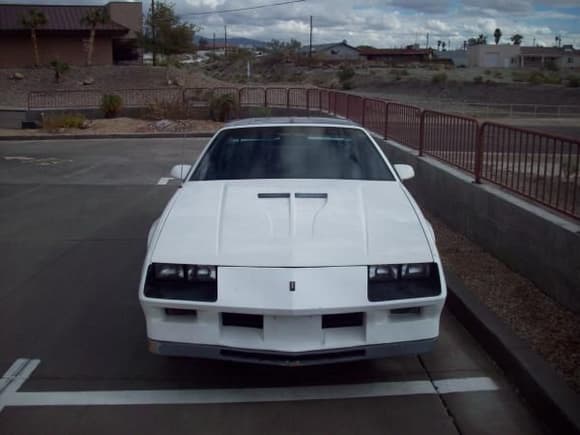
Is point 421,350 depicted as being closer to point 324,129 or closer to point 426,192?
point 324,129

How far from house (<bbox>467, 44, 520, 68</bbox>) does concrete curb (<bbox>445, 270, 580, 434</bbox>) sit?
303 ft

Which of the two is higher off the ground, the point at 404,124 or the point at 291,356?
the point at 404,124

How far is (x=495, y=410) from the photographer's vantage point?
450cm

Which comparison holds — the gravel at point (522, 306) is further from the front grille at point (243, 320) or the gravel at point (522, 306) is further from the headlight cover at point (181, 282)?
the headlight cover at point (181, 282)

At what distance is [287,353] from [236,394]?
624mm

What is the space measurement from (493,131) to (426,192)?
8.20 feet

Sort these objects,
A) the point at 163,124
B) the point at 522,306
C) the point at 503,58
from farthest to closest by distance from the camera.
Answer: the point at 503,58 < the point at 163,124 < the point at 522,306

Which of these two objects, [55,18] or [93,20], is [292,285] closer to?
[93,20]

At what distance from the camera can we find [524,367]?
15.5ft

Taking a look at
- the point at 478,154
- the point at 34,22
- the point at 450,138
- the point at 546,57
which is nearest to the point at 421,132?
the point at 450,138

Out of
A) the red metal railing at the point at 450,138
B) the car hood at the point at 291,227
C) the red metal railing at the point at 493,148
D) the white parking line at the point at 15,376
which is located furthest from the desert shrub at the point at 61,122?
the white parking line at the point at 15,376

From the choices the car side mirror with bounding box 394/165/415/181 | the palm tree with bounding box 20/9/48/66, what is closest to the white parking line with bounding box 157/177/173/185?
the car side mirror with bounding box 394/165/415/181

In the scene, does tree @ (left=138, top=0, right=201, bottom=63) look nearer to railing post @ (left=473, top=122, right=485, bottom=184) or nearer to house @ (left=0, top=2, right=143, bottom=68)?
house @ (left=0, top=2, right=143, bottom=68)

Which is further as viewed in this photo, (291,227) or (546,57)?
(546,57)
